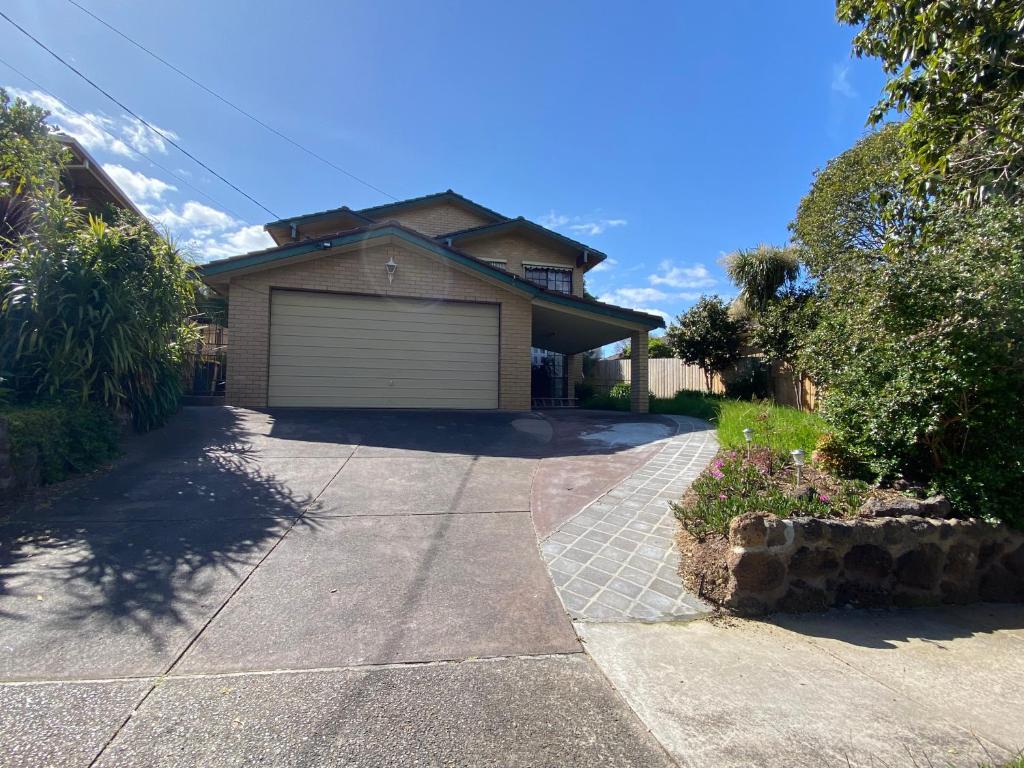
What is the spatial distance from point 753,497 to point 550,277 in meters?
13.0

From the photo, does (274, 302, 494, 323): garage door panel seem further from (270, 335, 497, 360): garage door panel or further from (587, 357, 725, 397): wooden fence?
(587, 357, 725, 397): wooden fence

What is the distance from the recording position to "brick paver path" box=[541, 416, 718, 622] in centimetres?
323

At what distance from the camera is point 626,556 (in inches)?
153

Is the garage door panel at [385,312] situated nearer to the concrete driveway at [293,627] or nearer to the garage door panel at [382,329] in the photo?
the garage door panel at [382,329]

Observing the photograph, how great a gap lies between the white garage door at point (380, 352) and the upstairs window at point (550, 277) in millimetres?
5813

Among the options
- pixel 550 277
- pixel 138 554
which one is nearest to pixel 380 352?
pixel 138 554

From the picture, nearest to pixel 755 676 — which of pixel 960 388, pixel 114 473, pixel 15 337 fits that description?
pixel 960 388

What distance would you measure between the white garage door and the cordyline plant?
2.94 m

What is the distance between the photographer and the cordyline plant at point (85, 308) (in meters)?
5.32

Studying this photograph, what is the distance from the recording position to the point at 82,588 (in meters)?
3.06

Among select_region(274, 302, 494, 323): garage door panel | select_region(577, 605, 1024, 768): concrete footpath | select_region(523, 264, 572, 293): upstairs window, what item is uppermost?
select_region(523, 264, 572, 293): upstairs window

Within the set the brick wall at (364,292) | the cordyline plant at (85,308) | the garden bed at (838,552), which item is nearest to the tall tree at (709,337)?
the brick wall at (364,292)

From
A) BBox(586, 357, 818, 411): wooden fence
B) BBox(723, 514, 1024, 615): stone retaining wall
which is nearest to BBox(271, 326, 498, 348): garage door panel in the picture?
BBox(586, 357, 818, 411): wooden fence

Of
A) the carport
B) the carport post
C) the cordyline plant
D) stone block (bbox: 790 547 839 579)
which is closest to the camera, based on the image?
stone block (bbox: 790 547 839 579)
